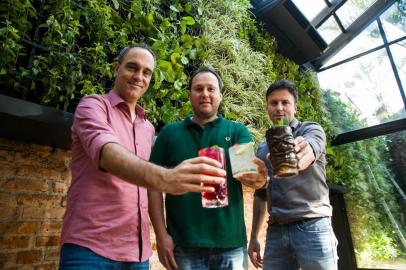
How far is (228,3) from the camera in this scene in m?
3.42

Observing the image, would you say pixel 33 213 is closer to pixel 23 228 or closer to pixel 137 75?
pixel 23 228

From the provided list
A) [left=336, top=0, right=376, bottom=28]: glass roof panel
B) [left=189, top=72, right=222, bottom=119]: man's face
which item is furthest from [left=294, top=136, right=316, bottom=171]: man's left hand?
[left=336, top=0, right=376, bottom=28]: glass roof panel

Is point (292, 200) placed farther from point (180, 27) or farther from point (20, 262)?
point (180, 27)

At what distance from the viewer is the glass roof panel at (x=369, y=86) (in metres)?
4.90

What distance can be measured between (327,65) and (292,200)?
4.93m

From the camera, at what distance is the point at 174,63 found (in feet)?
7.63

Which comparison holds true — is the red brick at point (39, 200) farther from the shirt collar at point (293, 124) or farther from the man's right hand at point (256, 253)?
the shirt collar at point (293, 124)

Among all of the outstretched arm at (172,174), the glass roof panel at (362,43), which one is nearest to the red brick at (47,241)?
the outstretched arm at (172,174)

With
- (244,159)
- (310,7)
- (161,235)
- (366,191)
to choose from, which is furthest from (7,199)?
(310,7)

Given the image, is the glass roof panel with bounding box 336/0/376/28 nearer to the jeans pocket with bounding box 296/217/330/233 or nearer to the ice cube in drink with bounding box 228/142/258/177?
the jeans pocket with bounding box 296/217/330/233

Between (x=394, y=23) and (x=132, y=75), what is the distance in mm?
5515

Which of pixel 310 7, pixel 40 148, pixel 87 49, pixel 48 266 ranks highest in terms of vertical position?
pixel 310 7

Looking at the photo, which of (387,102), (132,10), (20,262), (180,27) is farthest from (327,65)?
(20,262)

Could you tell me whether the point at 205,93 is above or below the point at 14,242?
above
